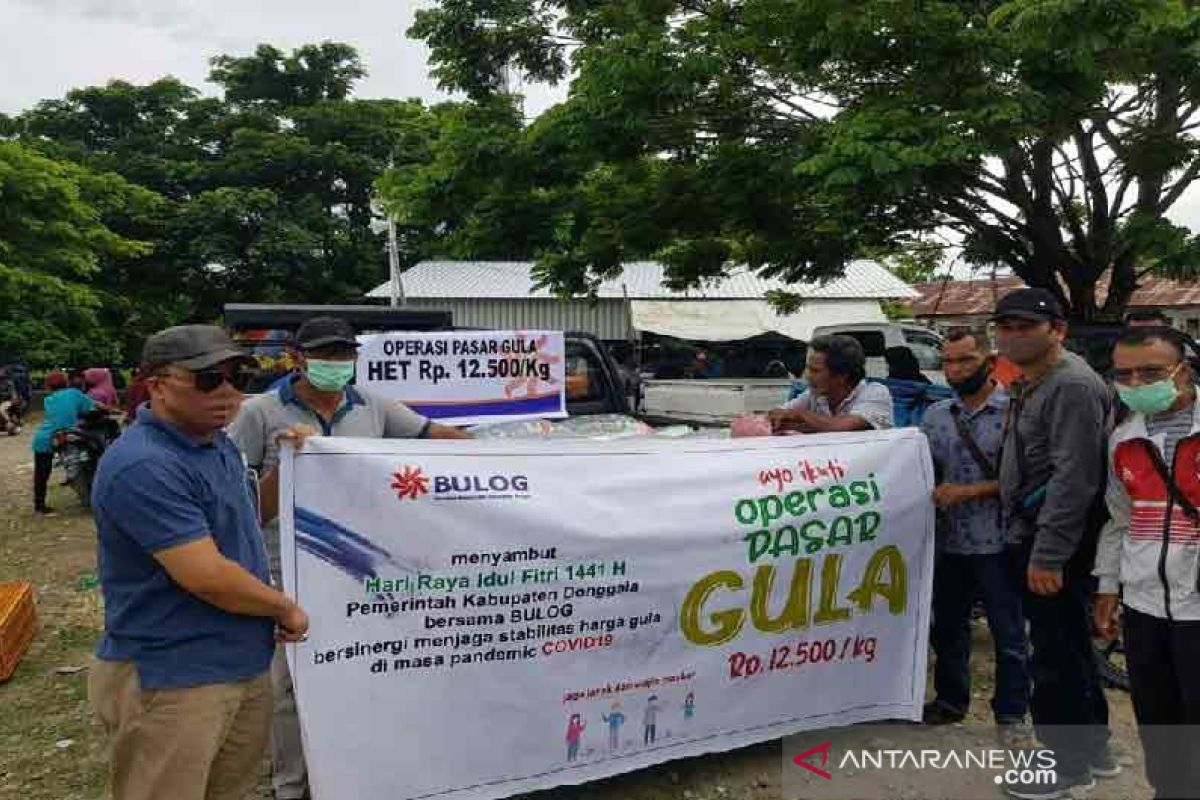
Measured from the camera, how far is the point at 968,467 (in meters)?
3.86

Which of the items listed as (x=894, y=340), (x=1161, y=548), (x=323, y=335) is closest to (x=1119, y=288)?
(x=894, y=340)

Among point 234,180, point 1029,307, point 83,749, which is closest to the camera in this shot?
point 1029,307

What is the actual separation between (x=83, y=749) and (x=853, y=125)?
7417mm

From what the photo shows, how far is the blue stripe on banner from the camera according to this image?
5.10 meters

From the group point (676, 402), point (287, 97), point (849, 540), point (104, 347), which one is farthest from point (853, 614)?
point (287, 97)

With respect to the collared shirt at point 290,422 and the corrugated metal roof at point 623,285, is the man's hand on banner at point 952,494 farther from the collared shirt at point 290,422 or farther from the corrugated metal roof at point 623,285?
the corrugated metal roof at point 623,285

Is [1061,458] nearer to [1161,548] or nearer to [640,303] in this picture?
[1161,548]

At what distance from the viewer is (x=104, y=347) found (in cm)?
2575

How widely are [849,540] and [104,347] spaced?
26.8 m

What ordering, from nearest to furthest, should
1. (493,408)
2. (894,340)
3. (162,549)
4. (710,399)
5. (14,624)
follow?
(162,549) → (14,624) → (493,408) → (710,399) → (894,340)

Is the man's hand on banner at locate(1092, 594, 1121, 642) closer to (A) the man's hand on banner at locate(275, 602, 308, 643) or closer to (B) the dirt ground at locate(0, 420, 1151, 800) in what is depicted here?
(B) the dirt ground at locate(0, 420, 1151, 800)

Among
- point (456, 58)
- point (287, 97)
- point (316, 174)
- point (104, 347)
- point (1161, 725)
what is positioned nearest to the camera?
point (1161, 725)

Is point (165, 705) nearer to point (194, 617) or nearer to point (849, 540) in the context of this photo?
point (194, 617)

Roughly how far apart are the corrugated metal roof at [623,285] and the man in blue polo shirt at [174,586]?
21.6 meters
